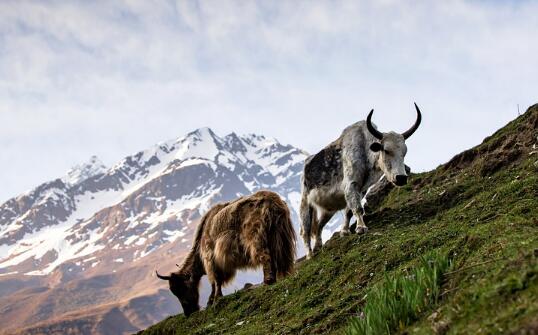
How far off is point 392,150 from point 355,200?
1.83m

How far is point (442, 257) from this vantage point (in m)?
6.85

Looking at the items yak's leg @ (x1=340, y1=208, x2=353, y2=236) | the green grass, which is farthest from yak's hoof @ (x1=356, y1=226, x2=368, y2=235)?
the green grass

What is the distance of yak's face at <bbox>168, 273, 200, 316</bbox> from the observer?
52.9ft

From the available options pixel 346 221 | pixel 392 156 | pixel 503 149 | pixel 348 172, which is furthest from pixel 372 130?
pixel 503 149

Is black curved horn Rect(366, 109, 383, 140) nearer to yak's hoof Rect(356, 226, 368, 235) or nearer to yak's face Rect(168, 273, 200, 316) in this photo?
yak's hoof Rect(356, 226, 368, 235)

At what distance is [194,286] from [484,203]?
9.17m

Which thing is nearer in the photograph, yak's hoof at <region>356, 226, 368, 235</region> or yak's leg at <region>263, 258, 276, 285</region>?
yak's leg at <region>263, 258, 276, 285</region>

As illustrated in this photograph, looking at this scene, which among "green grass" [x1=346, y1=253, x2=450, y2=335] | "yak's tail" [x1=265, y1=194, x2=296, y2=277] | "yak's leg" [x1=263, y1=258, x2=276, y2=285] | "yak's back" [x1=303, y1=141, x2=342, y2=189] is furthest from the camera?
"yak's back" [x1=303, y1=141, x2=342, y2=189]

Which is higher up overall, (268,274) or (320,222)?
(320,222)

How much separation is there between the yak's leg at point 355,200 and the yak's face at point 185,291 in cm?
538

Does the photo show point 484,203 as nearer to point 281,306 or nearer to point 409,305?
point 281,306

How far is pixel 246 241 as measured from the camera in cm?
1483

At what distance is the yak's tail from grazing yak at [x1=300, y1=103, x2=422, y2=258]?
1.90m

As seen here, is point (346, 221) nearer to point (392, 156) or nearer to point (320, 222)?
point (320, 222)
